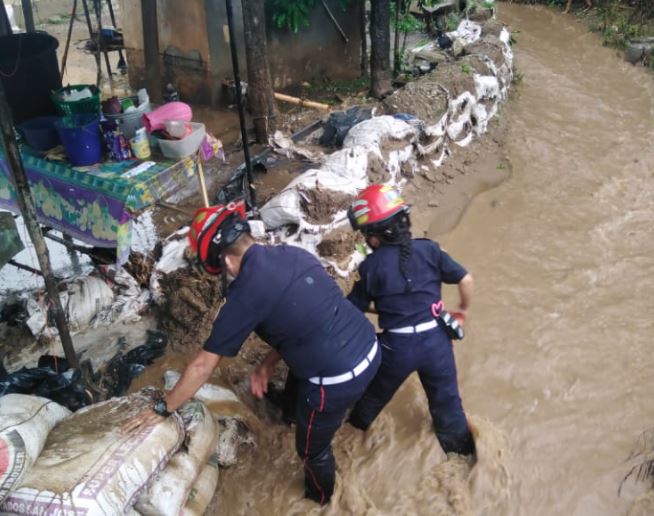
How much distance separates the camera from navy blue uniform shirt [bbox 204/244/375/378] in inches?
90.5

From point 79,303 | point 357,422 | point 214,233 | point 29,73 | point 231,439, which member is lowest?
point 357,422

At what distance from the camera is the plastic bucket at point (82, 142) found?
337cm

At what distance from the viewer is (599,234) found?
5254 mm

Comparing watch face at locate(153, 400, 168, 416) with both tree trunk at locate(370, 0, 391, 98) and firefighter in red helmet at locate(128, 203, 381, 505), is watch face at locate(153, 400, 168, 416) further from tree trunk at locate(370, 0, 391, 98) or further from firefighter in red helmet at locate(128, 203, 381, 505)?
tree trunk at locate(370, 0, 391, 98)

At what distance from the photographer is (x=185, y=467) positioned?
273cm

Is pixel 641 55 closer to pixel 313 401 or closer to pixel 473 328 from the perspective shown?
pixel 473 328

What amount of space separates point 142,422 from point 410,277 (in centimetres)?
139

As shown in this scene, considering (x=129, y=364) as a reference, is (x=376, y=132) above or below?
above

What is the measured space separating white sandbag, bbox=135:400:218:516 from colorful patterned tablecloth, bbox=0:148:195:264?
117 cm

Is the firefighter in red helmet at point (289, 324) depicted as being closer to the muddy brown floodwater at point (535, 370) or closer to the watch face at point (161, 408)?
the watch face at point (161, 408)

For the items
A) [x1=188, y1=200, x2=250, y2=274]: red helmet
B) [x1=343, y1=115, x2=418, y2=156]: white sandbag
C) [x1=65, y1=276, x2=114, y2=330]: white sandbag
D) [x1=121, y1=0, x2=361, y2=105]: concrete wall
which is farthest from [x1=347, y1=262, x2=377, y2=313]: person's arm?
[x1=121, y1=0, x2=361, y2=105]: concrete wall

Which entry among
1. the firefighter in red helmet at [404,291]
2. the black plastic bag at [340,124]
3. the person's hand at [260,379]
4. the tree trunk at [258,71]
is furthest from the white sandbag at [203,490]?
the tree trunk at [258,71]

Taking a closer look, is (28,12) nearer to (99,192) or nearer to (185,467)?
(99,192)

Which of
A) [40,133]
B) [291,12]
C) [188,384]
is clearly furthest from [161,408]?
[291,12]
